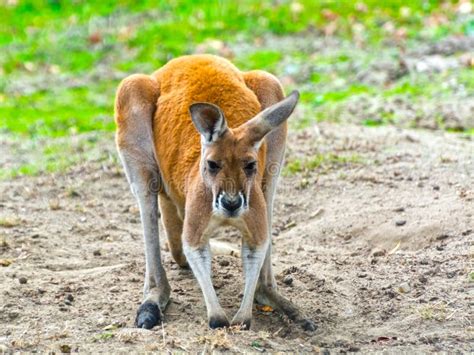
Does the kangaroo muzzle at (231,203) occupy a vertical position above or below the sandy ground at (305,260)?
above

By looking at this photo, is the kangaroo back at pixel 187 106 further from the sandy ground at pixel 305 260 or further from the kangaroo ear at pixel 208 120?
the sandy ground at pixel 305 260

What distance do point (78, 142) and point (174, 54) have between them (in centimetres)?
359

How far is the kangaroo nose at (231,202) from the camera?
4.89m

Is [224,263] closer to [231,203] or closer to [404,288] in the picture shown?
[404,288]

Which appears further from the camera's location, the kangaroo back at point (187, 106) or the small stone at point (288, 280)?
the small stone at point (288, 280)

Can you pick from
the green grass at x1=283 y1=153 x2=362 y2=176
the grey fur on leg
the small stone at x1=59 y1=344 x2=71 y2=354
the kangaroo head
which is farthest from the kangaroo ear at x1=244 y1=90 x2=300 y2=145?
the green grass at x1=283 y1=153 x2=362 y2=176

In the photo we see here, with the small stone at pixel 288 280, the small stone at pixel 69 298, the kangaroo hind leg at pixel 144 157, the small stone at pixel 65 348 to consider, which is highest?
the kangaroo hind leg at pixel 144 157

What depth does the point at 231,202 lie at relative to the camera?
4.89 m

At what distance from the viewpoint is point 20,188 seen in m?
8.68

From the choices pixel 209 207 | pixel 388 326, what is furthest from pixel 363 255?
pixel 209 207

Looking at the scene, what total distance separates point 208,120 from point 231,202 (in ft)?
1.64

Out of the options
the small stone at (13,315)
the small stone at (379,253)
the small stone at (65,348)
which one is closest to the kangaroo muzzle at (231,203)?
the small stone at (65,348)

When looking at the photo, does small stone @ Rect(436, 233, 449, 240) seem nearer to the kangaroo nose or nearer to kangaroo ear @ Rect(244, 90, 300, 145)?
kangaroo ear @ Rect(244, 90, 300, 145)

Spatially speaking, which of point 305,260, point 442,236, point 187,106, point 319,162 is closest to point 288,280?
point 305,260
